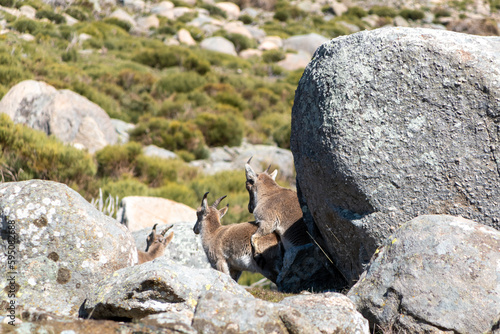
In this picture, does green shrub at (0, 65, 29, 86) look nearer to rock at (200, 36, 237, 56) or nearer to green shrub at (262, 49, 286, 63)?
rock at (200, 36, 237, 56)

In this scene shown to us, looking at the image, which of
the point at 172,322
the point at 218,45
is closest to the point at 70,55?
the point at 218,45

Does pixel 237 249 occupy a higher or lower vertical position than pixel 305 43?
higher

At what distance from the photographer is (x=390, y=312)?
4.37 m

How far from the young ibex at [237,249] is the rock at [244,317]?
3357 millimetres

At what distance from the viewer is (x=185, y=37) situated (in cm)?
4044

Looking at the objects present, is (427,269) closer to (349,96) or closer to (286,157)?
(349,96)

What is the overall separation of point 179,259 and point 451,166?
22.0 feet

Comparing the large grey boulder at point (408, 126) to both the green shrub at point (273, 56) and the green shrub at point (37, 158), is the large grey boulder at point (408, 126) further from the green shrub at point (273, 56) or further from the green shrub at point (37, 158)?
the green shrub at point (273, 56)

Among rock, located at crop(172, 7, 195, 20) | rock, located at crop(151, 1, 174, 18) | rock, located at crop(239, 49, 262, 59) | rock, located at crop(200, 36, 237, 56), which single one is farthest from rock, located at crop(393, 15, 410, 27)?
rock, located at crop(151, 1, 174, 18)

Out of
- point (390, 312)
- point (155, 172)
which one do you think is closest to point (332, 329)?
point (390, 312)

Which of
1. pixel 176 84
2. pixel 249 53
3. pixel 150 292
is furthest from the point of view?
pixel 249 53

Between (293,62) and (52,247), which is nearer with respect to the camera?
(52,247)

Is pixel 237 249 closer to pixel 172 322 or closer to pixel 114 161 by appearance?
pixel 172 322

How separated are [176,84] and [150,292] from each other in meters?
24.7
